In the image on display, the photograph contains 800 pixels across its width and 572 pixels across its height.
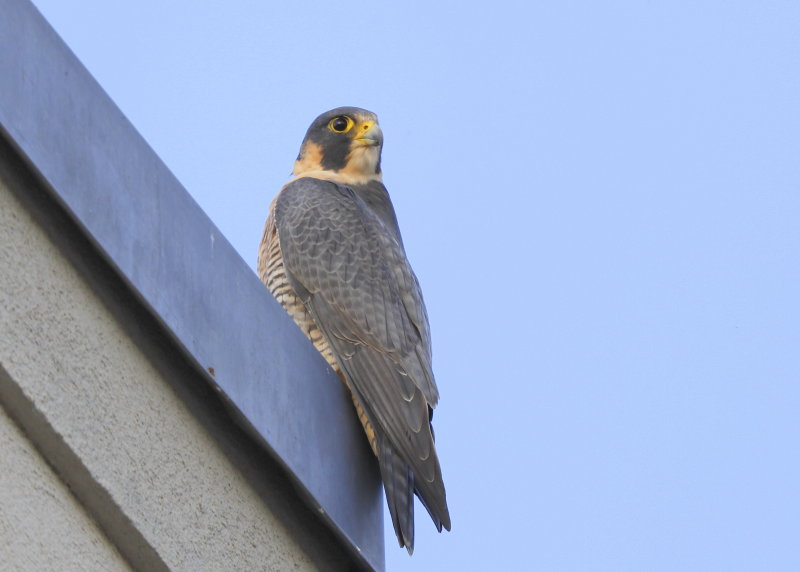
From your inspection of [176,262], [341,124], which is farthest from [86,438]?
[341,124]

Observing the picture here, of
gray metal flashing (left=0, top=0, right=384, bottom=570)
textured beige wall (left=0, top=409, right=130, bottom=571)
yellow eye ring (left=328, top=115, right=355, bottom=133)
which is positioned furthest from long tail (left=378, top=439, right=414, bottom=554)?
yellow eye ring (left=328, top=115, right=355, bottom=133)

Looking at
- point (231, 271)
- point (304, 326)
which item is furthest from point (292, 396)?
point (304, 326)

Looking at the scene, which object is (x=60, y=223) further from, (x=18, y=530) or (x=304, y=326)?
(x=304, y=326)

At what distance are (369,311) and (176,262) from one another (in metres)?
1.96

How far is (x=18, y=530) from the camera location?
6.28 ft

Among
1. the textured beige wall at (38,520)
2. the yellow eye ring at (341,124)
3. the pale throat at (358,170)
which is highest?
the yellow eye ring at (341,124)

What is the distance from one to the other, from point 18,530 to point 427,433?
2071 millimetres

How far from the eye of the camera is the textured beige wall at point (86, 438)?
1.99m

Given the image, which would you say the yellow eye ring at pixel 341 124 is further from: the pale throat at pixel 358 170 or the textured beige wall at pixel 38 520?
the textured beige wall at pixel 38 520

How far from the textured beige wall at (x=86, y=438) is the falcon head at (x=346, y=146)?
11.0 feet

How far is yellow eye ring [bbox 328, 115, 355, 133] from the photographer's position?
5.80 meters

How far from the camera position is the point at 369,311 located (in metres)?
4.38

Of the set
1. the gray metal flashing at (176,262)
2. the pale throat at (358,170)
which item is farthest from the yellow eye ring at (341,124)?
the gray metal flashing at (176,262)

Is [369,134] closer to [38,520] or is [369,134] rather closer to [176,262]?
[176,262]
